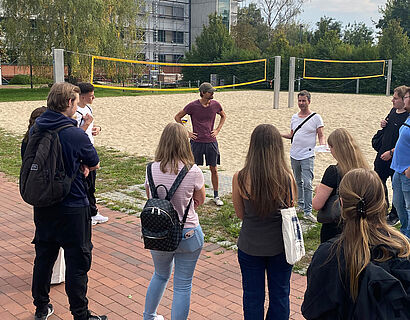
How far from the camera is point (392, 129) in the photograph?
618 cm

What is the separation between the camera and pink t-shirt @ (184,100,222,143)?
7328mm

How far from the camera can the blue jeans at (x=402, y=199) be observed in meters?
5.19

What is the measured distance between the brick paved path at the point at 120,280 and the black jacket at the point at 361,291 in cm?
204

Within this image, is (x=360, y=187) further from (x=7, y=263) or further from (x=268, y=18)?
(x=268, y=18)

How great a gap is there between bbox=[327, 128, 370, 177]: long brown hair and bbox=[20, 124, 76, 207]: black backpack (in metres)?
2.05

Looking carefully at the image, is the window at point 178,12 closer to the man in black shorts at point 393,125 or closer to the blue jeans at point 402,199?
the man in black shorts at point 393,125

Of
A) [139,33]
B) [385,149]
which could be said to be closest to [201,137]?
[385,149]

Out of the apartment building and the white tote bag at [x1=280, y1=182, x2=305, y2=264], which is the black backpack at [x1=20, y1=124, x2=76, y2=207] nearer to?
the white tote bag at [x1=280, y1=182, x2=305, y2=264]

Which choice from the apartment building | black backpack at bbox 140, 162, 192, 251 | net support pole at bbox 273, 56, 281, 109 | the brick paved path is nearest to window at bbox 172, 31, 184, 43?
the apartment building

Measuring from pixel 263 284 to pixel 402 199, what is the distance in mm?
2842

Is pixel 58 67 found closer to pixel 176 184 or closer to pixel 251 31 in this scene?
pixel 176 184

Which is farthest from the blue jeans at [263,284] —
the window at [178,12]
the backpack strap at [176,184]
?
the window at [178,12]

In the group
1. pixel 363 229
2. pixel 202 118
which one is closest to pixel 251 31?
pixel 202 118

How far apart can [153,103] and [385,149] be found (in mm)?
19011
